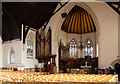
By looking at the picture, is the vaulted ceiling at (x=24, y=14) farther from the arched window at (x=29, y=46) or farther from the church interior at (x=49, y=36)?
the arched window at (x=29, y=46)

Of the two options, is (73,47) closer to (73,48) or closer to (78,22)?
(73,48)

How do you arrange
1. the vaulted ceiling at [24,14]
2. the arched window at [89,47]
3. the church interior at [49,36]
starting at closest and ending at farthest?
the vaulted ceiling at [24,14] < the church interior at [49,36] < the arched window at [89,47]

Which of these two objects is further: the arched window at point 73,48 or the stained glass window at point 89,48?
the arched window at point 73,48

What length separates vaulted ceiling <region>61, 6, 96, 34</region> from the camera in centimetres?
1780

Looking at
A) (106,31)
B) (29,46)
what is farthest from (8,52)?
(106,31)

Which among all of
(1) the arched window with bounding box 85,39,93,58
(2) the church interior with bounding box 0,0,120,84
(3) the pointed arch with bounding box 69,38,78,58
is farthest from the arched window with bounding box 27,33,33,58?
(1) the arched window with bounding box 85,39,93,58

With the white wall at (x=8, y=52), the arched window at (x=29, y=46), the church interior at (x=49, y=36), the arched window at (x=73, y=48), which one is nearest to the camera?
the church interior at (x=49, y=36)

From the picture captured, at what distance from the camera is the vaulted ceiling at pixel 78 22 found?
17797 mm

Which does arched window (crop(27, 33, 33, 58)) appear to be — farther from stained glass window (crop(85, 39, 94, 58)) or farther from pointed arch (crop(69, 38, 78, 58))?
stained glass window (crop(85, 39, 94, 58))

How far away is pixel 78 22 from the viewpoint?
760 inches

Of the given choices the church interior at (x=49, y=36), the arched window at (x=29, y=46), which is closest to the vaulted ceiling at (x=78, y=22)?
the church interior at (x=49, y=36)

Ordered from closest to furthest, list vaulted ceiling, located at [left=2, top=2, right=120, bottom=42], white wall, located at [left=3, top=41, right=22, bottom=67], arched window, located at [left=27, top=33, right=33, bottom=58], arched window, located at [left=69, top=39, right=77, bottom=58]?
vaulted ceiling, located at [left=2, top=2, right=120, bottom=42]
white wall, located at [left=3, top=41, right=22, bottom=67]
arched window, located at [left=27, top=33, right=33, bottom=58]
arched window, located at [left=69, top=39, right=77, bottom=58]

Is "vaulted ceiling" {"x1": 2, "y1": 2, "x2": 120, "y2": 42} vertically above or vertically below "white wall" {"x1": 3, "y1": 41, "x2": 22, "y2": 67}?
above

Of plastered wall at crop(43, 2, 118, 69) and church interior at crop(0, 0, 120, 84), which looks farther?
plastered wall at crop(43, 2, 118, 69)
